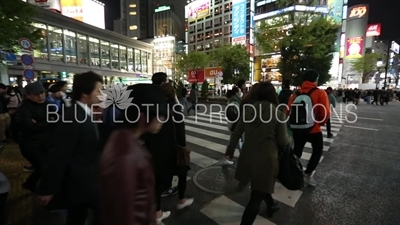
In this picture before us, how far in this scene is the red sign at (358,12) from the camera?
242 ft

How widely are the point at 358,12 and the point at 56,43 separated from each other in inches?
3461

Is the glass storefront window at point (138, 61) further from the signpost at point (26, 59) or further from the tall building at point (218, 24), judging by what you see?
the signpost at point (26, 59)

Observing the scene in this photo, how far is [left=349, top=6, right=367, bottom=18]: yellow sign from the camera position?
7362 cm

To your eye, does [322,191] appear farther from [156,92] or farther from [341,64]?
[341,64]

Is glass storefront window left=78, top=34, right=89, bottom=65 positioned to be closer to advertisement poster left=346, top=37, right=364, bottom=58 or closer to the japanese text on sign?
the japanese text on sign

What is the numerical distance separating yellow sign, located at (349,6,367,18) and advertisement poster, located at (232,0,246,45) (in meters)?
42.2

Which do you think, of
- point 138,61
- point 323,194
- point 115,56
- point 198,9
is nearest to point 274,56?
point 138,61

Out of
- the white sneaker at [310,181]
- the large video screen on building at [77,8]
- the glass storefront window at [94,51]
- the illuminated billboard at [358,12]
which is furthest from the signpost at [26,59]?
the illuminated billboard at [358,12]

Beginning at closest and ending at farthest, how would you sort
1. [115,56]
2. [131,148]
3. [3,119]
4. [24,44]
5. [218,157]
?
1. [131,148]
2. [218,157]
3. [3,119]
4. [24,44]
5. [115,56]

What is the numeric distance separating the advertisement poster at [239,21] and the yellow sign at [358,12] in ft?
138

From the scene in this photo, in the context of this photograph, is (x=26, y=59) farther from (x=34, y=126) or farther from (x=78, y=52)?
(x=78, y=52)

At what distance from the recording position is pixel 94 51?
42281 millimetres

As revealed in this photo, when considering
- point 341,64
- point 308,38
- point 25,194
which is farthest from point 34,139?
point 341,64

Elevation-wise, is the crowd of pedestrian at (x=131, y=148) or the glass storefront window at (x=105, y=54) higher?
the glass storefront window at (x=105, y=54)
